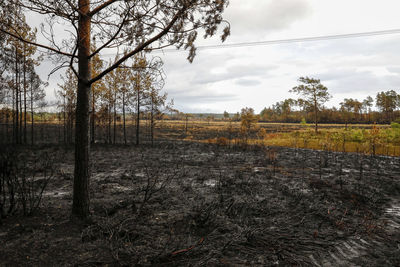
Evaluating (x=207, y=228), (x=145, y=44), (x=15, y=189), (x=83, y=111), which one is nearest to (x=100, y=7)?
(x=145, y=44)

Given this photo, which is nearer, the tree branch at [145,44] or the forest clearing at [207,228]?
the forest clearing at [207,228]

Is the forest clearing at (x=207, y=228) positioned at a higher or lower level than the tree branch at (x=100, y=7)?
lower

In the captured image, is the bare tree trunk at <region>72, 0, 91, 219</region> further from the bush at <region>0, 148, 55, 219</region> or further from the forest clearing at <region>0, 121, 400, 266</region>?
the forest clearing at <region>0, 121, 400, 266</region>

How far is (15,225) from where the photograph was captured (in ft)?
12.4

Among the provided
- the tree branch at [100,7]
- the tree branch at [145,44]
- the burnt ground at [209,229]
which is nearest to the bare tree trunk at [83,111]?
the tree branch at [100,7]

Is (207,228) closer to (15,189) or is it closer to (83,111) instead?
(83,111)

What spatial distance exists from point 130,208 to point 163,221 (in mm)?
1138

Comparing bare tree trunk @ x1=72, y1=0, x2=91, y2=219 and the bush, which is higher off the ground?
bare tree trunk @ x1=72, y1=0, x2=91, y2=219

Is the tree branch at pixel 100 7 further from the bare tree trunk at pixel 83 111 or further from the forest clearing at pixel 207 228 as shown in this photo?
the forest clearing at pixel 207 228

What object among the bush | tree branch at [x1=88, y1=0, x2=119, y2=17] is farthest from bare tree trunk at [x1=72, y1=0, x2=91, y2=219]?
the bush

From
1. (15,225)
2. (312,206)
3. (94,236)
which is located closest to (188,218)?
(94,236)

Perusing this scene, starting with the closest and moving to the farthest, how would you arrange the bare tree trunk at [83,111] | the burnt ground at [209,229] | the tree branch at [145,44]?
the burnt ground at [209,229]
the tree branch at [145,44]
the bare tree trunk at [83,111]

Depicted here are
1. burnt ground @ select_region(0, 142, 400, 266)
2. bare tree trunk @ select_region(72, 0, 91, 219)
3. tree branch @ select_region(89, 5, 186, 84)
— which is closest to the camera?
burnt ground @ select_region(0, 142, 400, 266)

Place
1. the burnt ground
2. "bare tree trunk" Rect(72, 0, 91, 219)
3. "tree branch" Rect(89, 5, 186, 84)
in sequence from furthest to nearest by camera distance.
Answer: "bare tree trunk" Rect(72, 0, 91, 219)
"tree branch" Rect(89, 5, 186, 84)
the burnt ground
